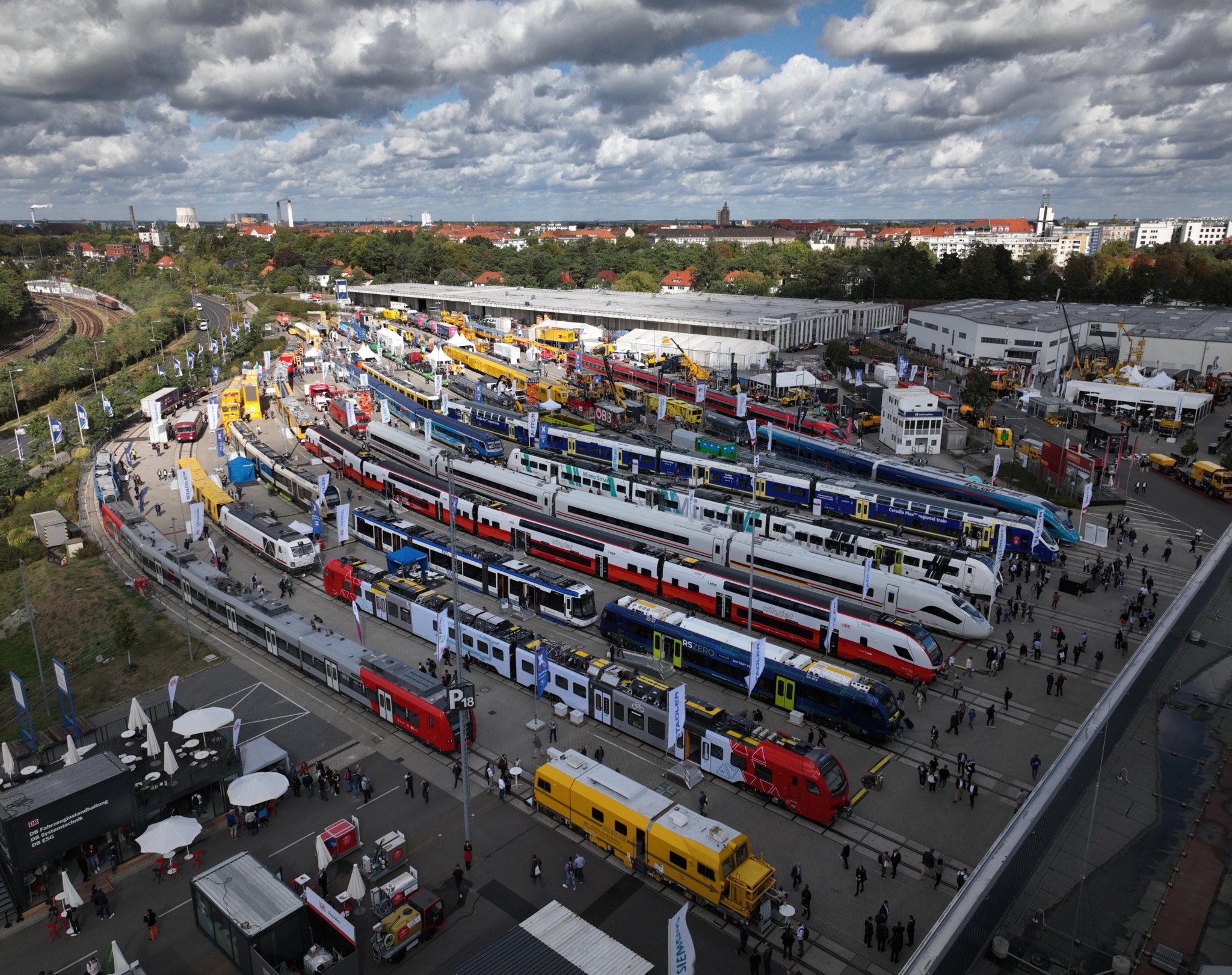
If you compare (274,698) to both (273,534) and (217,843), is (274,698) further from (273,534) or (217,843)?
(273,534)

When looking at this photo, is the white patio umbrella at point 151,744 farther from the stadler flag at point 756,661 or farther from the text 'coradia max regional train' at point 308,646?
the stadler flag at point 756,661

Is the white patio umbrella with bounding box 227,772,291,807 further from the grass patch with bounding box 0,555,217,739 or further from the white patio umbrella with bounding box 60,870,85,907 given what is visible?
the grass patch with bounding box 0,555,217,739

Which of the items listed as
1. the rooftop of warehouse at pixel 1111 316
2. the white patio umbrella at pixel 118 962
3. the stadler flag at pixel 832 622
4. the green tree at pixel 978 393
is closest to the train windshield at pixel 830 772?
the stadler flag at pixel 832 622

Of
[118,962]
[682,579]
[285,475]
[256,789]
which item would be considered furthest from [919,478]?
[118,962]

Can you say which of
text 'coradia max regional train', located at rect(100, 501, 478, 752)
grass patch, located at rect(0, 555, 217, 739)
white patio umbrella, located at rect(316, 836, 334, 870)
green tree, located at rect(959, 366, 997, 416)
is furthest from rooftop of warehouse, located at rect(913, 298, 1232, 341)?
white patio umbrella, located at rect(316, 836, 334, 870)

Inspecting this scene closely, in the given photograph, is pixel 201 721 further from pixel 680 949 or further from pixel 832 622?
pixel 832 622

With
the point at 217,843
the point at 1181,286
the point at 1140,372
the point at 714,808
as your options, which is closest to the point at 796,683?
the point at 714,808
